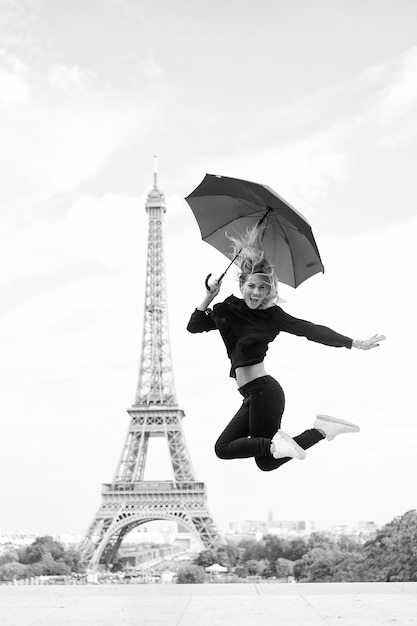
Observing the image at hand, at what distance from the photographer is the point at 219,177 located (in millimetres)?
6500

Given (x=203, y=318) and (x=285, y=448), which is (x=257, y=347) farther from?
(x=285, y=448)

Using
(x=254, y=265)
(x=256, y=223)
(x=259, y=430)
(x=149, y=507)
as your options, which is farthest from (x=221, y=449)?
(x=149, y=507)

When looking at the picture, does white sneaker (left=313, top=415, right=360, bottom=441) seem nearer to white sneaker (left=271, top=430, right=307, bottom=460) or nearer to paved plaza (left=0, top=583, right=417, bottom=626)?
Result: white sneaker (left=271, top=430, right=307, bottom=460)

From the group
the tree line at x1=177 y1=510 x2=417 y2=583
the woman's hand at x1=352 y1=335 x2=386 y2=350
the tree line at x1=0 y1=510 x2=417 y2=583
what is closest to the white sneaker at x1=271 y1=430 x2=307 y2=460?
the woman's hand at x1=352 y1=335 x2=386 y2=350

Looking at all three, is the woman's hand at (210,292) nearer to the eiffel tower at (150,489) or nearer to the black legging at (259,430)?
the black legging at (259,430)

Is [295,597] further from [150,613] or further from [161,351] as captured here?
[161,351]

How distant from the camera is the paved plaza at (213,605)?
9.03m

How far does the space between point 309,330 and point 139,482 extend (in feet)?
138

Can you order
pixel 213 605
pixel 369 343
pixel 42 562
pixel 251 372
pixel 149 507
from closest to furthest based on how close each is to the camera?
pixel 369 343, pixel 251 372, pixel 213 605, pixel 149 507, pixel 42 562

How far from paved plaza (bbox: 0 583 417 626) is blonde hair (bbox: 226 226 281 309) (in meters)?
4.00

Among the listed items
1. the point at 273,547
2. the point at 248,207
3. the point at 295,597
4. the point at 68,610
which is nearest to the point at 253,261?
the point at 248,207

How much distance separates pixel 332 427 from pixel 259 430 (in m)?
0.52

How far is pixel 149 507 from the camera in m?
46.4

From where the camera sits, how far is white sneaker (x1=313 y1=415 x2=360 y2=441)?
6.05 meters
